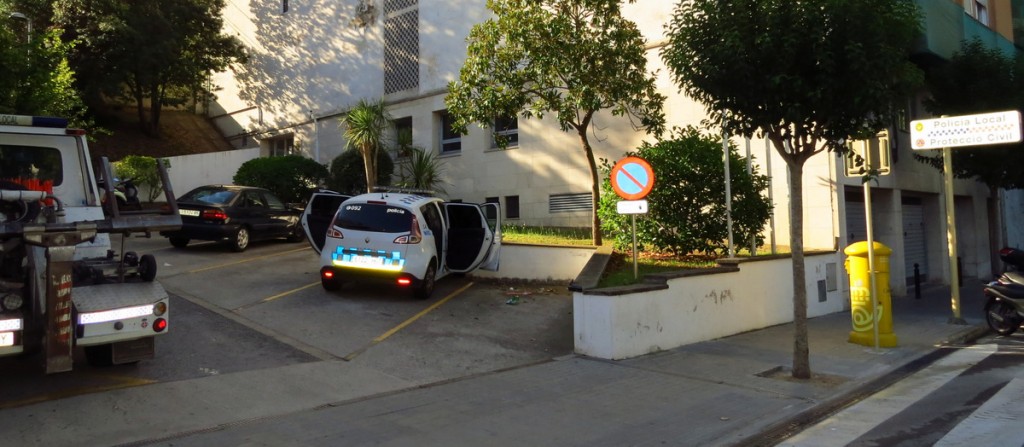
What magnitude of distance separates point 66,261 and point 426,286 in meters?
6.21

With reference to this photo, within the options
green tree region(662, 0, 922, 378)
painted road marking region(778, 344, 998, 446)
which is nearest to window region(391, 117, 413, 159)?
green tree region(662, 0, 922, 378)

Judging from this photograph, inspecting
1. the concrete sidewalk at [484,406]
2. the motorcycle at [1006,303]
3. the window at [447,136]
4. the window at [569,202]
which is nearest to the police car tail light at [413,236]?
the concrete sidewalk at [484,406]

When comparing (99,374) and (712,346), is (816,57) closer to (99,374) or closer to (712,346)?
(712,346)

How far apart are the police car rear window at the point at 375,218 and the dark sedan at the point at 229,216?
4.65 metres

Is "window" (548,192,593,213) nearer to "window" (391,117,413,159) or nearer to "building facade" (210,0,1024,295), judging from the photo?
"building facade" (210,0,1024,295)

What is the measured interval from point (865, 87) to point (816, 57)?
23.8 inches

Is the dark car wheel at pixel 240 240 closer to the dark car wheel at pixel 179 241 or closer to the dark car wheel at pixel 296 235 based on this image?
the dark car wheel at pixel 179 241

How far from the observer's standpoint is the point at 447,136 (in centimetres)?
2153

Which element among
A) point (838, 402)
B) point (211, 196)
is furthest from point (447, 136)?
point (838, 402)

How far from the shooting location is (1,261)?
5.96 m

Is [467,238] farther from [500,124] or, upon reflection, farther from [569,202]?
[500,124]

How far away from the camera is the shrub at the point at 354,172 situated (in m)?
20.8

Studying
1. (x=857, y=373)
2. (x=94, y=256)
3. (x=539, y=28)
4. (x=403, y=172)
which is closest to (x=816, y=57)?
(x=857, y=373)

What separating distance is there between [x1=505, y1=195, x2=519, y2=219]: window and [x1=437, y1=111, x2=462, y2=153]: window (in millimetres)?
2689
